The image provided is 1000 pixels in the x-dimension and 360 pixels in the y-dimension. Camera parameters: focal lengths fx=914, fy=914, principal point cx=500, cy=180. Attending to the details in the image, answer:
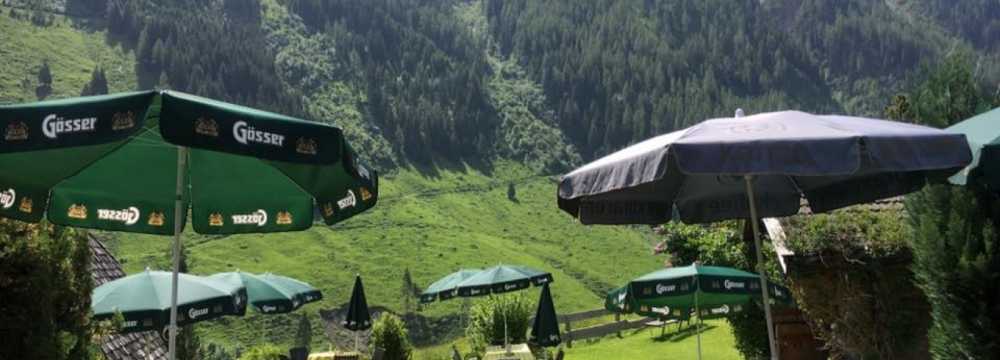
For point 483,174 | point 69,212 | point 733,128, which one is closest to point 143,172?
point 69,212

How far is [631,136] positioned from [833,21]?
2795 inches

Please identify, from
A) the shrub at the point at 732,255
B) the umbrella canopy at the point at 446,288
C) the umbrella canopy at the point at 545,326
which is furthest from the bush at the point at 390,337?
the shrub at the point at 732,255

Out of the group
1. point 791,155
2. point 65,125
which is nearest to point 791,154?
point 791,155

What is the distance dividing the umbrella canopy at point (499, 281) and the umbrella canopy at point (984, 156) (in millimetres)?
13938

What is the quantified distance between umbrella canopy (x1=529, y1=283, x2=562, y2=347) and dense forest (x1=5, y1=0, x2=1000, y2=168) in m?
109

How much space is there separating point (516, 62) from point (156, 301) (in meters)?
163

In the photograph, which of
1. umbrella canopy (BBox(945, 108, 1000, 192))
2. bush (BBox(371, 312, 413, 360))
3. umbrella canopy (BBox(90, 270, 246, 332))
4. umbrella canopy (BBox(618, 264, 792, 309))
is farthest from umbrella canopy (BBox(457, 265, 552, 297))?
umbrella canopy (BBox(945, 108, 1000, 192))

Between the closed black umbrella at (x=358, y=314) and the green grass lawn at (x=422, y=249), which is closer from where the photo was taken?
the closed black umbrella at (x=358, y=314)

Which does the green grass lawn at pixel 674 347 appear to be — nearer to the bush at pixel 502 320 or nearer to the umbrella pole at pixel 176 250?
the bush at pixel 502 320

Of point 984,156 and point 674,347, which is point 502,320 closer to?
point 674,347

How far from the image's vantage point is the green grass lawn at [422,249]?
80188 millimetres

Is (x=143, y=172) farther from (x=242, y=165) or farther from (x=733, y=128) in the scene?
(x=733, y=128)

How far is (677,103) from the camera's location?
486 feet

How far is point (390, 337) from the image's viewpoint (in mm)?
18047
